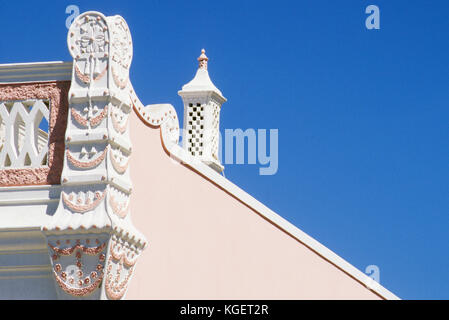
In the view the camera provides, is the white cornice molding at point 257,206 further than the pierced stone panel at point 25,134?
Yes

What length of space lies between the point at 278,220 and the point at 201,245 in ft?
5.05

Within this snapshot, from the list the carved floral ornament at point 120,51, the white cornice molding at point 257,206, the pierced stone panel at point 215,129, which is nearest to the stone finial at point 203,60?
the pierced stone panel at point 215,129

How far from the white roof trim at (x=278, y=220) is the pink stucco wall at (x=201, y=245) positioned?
72mm

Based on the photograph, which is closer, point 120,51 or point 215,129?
point 120,51

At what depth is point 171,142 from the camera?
1073 centimetres

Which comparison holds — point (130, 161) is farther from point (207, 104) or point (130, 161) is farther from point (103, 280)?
point (207, 104)

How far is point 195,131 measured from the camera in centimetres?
1720

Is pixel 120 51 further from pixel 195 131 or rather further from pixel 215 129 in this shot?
pixel 215 129

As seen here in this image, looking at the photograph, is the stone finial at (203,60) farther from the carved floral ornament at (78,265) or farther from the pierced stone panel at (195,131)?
the carved floral ornament at (78,265)

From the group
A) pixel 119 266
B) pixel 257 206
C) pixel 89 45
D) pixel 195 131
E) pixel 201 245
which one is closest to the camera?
pixel 119 266

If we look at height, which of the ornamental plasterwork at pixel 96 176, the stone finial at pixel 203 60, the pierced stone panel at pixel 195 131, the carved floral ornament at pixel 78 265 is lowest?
the carved floral ornament at pixel 78 265

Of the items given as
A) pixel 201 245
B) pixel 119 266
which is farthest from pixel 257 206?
pixel 119 266

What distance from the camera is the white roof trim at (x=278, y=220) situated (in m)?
11.0

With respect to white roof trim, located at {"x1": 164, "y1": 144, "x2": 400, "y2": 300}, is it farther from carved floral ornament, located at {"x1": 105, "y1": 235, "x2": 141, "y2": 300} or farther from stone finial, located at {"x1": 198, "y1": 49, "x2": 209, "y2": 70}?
stone finial, located at {"x1": 198, "y1": 49, "x2": 209, "y2": 70}
